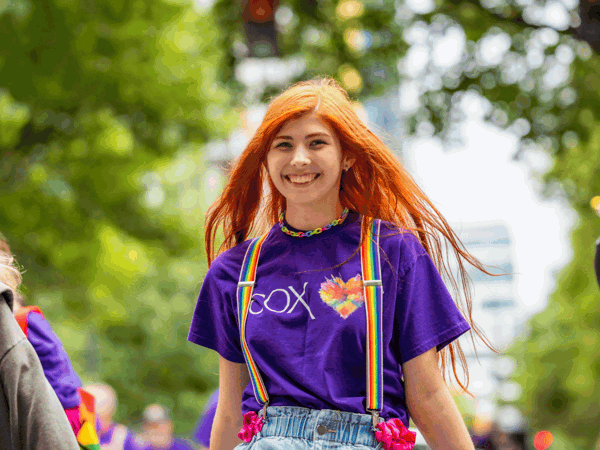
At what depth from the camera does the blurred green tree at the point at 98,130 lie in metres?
8.18

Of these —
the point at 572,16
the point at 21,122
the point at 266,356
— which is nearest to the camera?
the point at 266,356

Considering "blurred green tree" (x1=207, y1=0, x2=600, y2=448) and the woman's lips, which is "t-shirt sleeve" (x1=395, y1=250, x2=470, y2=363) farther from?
"blurred green tree" (x1=207, y1=0, x2=600, y2=448)

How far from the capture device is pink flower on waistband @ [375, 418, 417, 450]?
230 centimetres

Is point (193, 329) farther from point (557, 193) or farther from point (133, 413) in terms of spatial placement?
point (133, 413)

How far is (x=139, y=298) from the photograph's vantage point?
16203 millimetres

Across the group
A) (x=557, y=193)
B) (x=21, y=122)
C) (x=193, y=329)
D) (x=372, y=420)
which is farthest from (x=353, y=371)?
(x=557, y=193)

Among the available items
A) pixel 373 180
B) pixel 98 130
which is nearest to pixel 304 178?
pixel 373 180

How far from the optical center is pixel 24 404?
7.55 ft

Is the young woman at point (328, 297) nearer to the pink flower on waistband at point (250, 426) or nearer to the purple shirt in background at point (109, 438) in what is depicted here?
the pink flower on waistband at point (250, 426)

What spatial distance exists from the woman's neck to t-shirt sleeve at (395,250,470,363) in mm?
344

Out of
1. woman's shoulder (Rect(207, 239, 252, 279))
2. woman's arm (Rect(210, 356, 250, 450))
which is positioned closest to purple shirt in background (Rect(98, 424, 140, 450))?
woman's arm (Rect(210, 356, 250, 450))

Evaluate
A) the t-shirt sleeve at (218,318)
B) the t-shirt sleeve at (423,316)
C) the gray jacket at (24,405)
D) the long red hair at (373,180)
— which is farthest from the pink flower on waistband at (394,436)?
the gray jacket at (24,405)

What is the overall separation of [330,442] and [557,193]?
290 inches

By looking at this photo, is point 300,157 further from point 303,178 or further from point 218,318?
point 218,318
